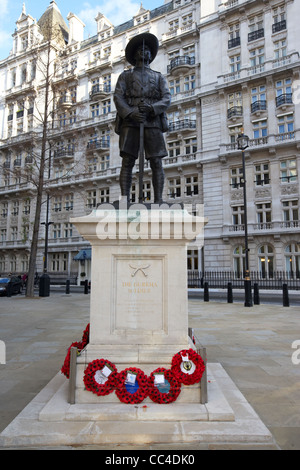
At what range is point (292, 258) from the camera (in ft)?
79.7

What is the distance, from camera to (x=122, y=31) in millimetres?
36219

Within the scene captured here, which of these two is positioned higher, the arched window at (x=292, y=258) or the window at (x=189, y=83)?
the window at (x=189, y=83)

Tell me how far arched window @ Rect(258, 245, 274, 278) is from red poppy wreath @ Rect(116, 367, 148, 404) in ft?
76.6

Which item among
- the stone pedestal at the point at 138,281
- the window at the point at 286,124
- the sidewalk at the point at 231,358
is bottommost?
the sidewalk at the point at 231,358

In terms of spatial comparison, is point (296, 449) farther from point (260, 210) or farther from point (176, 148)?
point (176, 148)

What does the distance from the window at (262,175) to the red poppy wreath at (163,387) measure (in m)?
25.5

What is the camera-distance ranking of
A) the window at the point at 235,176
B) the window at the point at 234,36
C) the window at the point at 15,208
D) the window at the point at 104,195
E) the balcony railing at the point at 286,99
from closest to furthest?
1. the balcony railing at the point at 286,99
2. the window at the point at 235,176
3. the window at the point at 234,36
4. the window at the point at 104,195
5. the window at the point at 15,208

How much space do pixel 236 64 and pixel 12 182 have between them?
1248 inches

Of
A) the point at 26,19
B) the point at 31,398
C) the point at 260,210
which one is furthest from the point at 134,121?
the point at 26,19

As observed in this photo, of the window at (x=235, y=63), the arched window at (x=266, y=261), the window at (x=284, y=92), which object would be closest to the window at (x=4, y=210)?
the window at (x=235, y=63)

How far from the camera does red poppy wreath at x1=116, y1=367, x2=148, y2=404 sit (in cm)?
307

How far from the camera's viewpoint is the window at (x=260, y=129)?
87.5 feet

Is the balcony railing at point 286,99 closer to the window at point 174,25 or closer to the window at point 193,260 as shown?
the window at point 193,260

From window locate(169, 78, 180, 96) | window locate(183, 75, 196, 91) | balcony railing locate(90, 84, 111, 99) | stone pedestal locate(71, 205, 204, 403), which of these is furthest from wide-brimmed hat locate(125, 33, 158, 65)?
balcony railing locate(90, 84, 111, 99)
